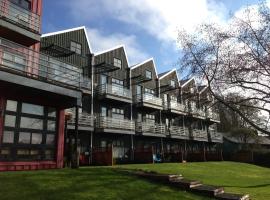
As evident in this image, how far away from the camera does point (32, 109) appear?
16344mm

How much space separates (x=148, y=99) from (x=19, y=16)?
20503mm

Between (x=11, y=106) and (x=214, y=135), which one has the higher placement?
(x=214, y=135)

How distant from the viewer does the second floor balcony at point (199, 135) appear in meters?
42.9

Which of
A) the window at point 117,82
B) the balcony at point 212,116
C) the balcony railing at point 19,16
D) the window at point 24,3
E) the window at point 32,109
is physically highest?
the window at point 24,3

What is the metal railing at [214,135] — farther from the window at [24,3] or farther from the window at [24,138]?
the window at [24,138]

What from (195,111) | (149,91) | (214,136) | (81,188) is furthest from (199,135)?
(81,188)

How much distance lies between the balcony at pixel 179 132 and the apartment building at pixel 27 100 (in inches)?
880

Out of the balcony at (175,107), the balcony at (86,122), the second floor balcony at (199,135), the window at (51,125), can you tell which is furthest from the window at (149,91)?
the window at (51,125)

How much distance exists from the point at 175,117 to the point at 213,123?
11.3m

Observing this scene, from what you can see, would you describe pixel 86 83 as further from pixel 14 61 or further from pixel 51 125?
pixel 14 61

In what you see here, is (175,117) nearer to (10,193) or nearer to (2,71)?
(2,71)

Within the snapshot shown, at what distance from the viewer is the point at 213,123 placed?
170ft

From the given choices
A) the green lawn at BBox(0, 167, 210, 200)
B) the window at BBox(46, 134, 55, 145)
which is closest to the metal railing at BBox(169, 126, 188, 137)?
the window at BBox(46, 134, 55, 145)

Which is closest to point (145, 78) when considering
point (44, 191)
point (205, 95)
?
point (205, 95)
